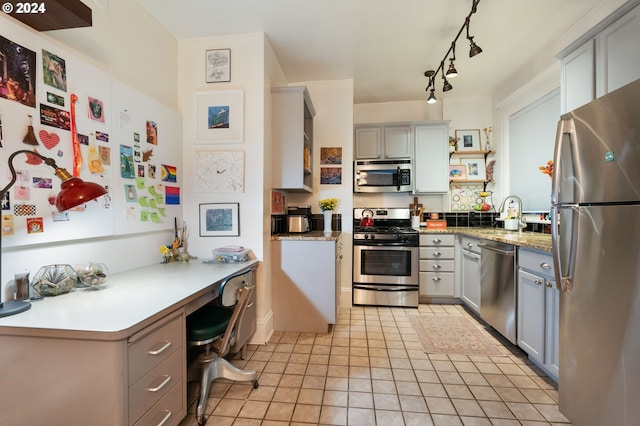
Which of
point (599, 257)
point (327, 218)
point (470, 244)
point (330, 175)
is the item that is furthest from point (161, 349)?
point (470, 244)

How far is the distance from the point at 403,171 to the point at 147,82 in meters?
2.98

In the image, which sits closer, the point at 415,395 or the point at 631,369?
the point at 631,369

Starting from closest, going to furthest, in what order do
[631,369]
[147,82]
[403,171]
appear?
[631,369]
[147,82]
[403,171]

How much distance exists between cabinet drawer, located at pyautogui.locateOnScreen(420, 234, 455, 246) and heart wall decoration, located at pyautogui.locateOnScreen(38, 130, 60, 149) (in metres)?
3.39

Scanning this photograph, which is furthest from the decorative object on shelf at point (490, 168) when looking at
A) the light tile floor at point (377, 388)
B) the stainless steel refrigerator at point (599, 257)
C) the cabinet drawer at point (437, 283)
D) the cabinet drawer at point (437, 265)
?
the stainless steel refrigerator at point (599, 257)

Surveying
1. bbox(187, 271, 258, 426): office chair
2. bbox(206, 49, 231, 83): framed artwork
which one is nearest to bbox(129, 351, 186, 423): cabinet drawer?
bbox(187, 271, 258, 426): office chair

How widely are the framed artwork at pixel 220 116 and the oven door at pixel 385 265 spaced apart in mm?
1947

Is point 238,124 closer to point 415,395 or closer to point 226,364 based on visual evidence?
point 226,364

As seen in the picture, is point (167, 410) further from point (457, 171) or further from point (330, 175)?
point (457, 171)

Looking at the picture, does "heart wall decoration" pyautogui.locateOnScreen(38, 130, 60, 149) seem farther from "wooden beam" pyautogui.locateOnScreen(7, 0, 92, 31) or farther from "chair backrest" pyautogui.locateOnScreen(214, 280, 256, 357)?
"chair backrest" pyautogui.locateOnScreen(214, 280, 256, 357)

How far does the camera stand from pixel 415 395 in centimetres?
169

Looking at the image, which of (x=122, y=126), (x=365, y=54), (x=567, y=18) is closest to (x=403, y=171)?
(x=365, y=54)

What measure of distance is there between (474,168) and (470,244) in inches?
56.7

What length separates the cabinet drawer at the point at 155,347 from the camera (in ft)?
3.35
